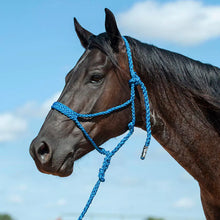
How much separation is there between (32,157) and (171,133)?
1.53 meters

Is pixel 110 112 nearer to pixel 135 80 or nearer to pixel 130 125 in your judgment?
pixel 130 125

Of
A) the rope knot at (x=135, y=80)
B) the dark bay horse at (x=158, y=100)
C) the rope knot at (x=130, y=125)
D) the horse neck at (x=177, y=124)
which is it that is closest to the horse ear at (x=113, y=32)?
the dark bay horse at (x=158, y=100)

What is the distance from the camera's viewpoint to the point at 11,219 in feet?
68.3

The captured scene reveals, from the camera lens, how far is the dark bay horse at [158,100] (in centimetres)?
436

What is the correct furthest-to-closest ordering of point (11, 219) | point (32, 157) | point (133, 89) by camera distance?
point (11, 219), point (133, 89), point (32, 157)

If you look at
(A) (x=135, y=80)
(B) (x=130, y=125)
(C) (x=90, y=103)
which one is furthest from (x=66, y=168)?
(A) (x=135, y=80)

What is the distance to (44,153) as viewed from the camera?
4.08 meters

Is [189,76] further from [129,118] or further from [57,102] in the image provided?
[57,102]

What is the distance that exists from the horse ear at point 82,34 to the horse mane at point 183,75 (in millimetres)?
404

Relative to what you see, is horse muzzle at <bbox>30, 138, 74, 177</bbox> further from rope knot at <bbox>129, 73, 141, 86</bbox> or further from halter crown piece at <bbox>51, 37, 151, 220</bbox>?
rope knot at <bbox>129, 73, 141, 86</bbox>

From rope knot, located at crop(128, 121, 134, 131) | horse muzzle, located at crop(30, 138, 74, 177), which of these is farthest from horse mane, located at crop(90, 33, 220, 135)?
horse muzzle, located at crop(30, 138, 74, 177)

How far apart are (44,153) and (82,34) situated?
1.70 m

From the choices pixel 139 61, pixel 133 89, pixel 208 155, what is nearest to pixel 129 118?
pixel 133 89

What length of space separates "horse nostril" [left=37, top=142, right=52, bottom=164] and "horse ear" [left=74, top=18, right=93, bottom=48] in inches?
60.4
